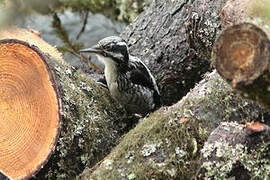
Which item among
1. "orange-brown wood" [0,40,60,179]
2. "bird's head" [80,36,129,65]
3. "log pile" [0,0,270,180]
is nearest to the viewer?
"log pile" [0,0,270,180]

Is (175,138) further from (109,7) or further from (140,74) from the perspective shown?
(109,7)

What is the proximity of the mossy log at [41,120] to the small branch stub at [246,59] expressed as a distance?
135 cm

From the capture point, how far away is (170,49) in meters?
4.59

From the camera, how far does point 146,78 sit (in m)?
4.45

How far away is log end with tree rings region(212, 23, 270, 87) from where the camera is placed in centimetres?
222

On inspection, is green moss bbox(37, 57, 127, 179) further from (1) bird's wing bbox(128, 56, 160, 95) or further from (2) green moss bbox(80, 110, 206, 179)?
(1) bird's wing bbox(128, 56, 160, 95)

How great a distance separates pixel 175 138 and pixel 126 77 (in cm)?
143

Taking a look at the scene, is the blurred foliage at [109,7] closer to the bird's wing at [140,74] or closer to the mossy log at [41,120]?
the bird's wing at [140,74]

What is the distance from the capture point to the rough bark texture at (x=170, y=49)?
181 inches

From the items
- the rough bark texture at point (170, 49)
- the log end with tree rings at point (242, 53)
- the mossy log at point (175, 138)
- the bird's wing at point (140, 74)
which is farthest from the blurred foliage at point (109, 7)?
the log end with tree rings at point (242, 53)

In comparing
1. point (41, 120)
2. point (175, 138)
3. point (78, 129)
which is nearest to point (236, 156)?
point (175, 138)

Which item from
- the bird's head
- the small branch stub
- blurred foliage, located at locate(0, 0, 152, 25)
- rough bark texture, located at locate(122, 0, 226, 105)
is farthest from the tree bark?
blurred foliage, located at locate(0, 0, 152, 25)

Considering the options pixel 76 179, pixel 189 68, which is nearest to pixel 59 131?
pixel 76 179

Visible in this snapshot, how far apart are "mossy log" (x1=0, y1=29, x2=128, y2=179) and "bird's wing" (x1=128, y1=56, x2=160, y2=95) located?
2.68ft
